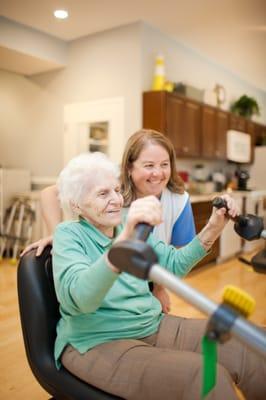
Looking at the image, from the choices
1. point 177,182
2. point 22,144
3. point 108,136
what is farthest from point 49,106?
point 177,182

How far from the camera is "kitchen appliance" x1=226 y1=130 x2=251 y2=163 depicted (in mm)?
5457

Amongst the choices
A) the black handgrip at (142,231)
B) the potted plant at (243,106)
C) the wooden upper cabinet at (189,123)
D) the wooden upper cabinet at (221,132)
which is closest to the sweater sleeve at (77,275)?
the black handgrip at (142,231)

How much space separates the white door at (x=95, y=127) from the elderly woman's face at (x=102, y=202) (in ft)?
10.6

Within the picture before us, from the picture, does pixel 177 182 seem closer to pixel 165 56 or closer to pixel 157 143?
pixel 157 143

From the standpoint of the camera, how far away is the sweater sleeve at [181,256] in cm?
118

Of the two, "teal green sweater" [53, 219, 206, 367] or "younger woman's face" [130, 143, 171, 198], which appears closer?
"teal green sweater" [53, 219, 206, 367]

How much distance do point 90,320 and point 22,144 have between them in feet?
15.7

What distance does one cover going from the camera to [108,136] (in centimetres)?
437

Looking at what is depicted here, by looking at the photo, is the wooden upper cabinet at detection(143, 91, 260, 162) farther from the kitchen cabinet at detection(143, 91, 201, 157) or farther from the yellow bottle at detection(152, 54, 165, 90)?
the yellow bottle at detection(152, 54, 165, 90)

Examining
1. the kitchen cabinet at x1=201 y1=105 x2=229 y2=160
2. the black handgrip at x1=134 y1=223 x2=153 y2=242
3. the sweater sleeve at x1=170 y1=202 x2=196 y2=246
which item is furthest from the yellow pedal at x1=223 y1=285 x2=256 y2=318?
the kitchen cabinet at x1=201 y1=105 x2=229 y2=160

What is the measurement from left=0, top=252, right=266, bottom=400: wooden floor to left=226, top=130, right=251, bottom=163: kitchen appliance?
1734 millimetres

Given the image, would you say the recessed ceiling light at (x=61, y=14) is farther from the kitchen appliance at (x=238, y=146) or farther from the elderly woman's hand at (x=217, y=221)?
the elderly woman's hand at (x=217, y=221)

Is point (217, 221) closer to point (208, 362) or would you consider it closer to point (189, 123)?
point (208, 362)

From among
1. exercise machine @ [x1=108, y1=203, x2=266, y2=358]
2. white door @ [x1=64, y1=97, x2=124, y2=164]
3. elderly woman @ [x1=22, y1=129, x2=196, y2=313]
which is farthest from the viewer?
white door @ [x1=64, y1=97, x2=124, y2=164]
